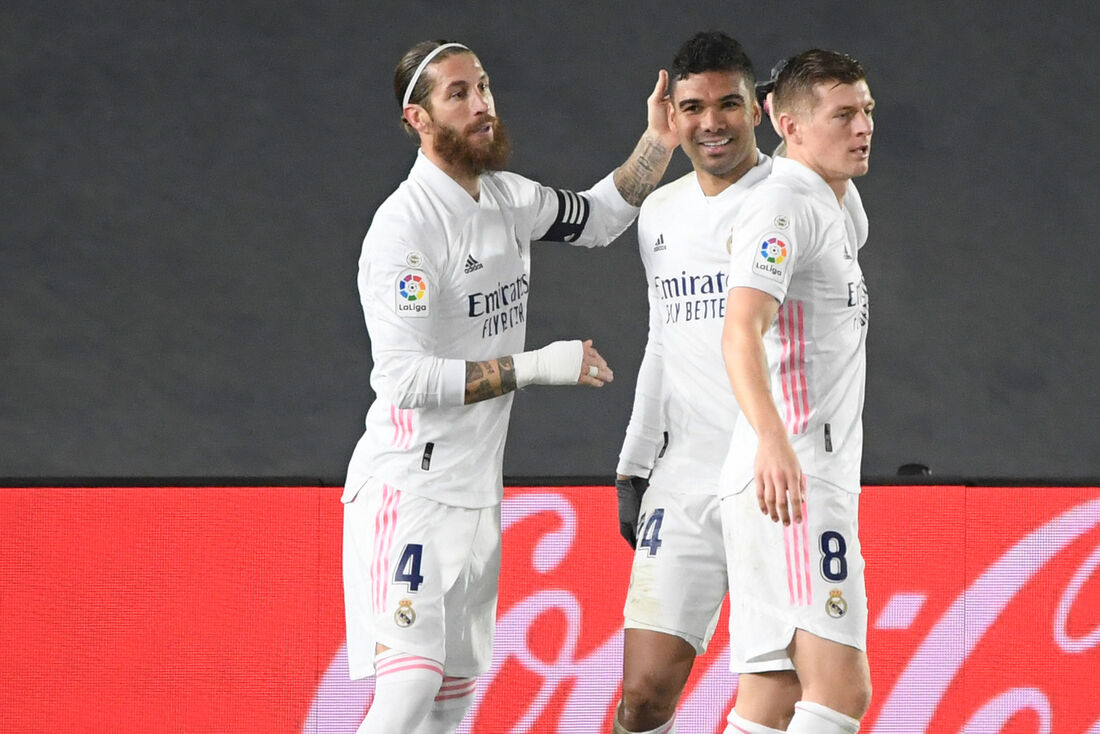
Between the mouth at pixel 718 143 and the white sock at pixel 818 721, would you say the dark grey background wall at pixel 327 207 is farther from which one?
the white sock at pixel 818 721

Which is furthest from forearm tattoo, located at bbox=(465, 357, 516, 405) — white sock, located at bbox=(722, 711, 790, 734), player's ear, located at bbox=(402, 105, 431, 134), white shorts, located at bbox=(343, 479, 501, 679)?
white sock, located at bbox=(722, 711, 790, 734)

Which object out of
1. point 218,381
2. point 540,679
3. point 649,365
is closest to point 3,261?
point 218,381

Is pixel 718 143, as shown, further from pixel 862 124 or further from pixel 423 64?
pixel 423 64

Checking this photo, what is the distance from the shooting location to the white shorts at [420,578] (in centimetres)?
321

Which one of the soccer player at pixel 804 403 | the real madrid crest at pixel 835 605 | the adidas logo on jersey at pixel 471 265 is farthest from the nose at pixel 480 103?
the real madrid crest at pixel 835 605

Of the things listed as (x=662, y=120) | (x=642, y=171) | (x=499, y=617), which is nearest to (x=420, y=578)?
(x=499, y=617)

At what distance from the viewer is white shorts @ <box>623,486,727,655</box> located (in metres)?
3.38

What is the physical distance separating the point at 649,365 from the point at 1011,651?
1483mm

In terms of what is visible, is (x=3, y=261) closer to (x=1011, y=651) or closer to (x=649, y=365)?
(x=649, y=365)

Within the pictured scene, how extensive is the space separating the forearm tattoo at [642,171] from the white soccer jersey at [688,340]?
86mm

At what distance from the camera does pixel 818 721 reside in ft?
9.06

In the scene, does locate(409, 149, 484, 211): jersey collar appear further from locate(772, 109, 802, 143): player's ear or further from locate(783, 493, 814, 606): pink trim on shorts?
locate(783, 493, 814, 606): pink trim on shorts

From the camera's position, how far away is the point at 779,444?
2658mm

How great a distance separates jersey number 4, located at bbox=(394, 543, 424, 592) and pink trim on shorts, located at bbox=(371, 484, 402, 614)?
30 mm
